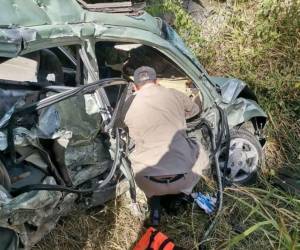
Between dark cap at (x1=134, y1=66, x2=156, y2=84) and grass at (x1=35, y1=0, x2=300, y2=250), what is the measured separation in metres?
1.01

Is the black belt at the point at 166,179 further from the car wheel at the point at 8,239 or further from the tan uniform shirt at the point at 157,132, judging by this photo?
the car wheel at the point at 8,239

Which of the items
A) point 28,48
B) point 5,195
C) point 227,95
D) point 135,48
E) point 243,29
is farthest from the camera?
point 243,29

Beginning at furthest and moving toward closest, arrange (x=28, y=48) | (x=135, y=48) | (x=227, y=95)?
(x=227, y=95), (x=135, y=48), (x=28, y=48)

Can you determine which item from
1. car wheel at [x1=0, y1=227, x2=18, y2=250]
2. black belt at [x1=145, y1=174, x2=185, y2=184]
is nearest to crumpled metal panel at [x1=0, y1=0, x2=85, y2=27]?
car wheel at [x1=0, y1=227, x2=18, y2=250]

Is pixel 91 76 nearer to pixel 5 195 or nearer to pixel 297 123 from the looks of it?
pixel 5 195

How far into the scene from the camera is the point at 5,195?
2631 mm

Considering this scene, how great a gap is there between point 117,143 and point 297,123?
3.24 m

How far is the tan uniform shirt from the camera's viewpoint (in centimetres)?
387

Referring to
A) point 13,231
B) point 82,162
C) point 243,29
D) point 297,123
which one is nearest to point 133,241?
point 82,162

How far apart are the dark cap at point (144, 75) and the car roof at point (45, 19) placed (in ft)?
1.41

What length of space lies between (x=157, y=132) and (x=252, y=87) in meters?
2.59

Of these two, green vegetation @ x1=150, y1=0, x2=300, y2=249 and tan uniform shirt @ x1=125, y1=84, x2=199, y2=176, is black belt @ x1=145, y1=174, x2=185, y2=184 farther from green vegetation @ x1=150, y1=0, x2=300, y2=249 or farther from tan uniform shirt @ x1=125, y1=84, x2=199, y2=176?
green vegetation @ x1=150, y1=0, x2=300, y2=249

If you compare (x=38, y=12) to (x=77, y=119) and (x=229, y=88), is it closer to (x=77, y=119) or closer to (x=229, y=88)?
(x=77, y=119)

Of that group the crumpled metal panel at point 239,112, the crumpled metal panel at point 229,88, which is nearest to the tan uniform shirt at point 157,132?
the crumpled metal panel at point 229,88
